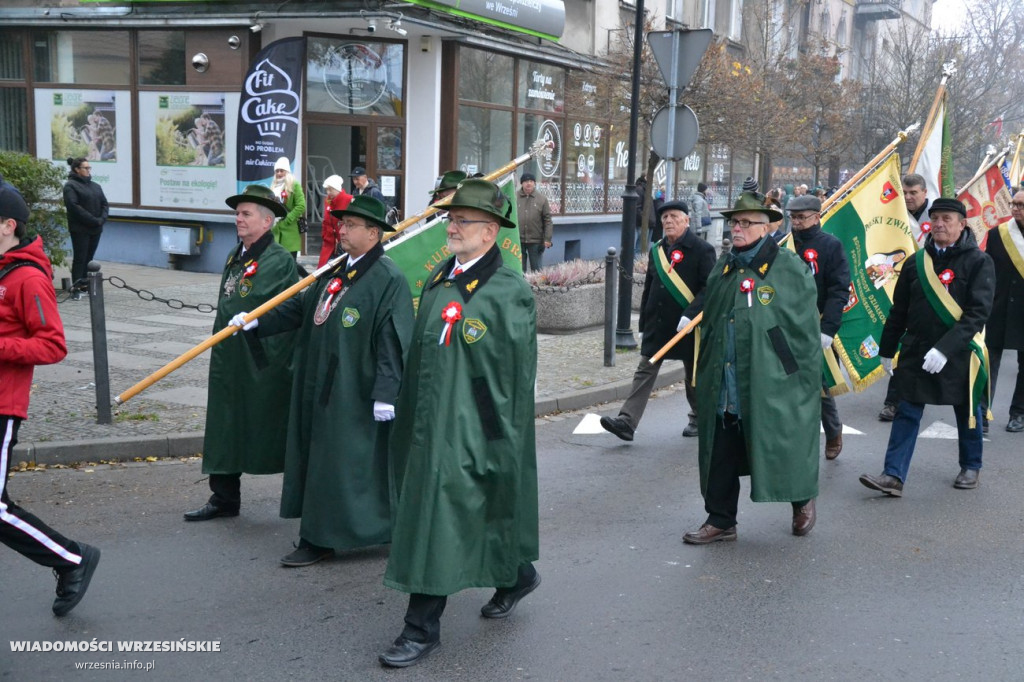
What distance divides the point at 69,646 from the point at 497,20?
16234 millimetres

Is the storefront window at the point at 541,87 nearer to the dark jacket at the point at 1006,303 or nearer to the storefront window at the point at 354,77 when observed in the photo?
the storefront window at the point at 354,77

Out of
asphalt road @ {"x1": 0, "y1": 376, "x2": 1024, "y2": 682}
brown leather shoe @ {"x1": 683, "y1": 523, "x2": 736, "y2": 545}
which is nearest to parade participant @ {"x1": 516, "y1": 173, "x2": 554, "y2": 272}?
asphalt road @ {"x1": 0, "y1": 376, "x2": 1024, "y2": 682}

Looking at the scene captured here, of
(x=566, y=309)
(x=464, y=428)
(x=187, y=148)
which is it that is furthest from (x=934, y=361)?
(x=187, y=148)

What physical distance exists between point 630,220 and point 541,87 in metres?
10.7

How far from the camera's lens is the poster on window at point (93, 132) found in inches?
754

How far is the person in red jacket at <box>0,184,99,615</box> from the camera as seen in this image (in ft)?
15.4

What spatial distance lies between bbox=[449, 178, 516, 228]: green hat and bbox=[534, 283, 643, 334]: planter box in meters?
8.52

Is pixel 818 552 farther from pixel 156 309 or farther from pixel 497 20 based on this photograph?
pixel 497 20

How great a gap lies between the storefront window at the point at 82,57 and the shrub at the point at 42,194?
4.92 metres

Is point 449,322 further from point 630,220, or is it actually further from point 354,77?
point 354,77

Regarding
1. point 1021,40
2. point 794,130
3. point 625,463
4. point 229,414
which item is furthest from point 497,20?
point 1021,40

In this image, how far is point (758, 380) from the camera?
611cm

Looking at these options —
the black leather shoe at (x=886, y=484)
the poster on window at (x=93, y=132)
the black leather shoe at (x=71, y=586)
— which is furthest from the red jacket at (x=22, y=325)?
the poster on window at (x=93, y=132)

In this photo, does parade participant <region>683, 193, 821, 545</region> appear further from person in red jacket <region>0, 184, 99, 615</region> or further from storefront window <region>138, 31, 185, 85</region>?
storefront window <region>138, 31, 185, 85</region>
